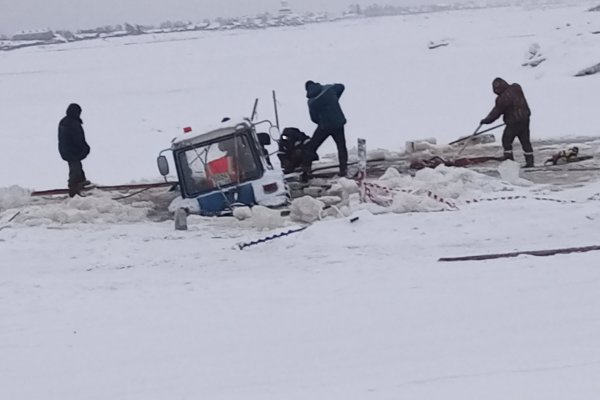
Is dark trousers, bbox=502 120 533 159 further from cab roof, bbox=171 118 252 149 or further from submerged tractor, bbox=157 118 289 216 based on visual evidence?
cab roof, bbox=171 118 252 149

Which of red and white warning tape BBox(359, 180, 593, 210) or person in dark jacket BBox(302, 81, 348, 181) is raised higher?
person in dark jacket BBox(302, 81, 348, 181)

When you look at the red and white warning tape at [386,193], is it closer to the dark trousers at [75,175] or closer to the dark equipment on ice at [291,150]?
the dark equipment on ice at [291,150]

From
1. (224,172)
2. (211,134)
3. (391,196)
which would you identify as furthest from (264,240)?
(211,134)

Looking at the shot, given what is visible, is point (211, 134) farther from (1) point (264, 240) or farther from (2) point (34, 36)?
(2) point (34, 36)

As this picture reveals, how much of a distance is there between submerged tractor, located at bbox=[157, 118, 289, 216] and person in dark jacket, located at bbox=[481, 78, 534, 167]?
373cm

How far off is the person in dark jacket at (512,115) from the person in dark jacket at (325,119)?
7.03 feet

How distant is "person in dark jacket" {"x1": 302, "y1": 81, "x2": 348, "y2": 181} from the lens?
13.3 m

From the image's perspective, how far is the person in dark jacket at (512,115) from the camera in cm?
1362

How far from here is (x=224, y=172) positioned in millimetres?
11875

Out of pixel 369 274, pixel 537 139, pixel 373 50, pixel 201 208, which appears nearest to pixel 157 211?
pixel 201 208

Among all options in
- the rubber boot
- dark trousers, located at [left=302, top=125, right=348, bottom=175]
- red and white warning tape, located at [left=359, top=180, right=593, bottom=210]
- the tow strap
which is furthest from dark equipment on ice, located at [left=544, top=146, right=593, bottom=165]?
dark trousers, located at [left=302, top=125, right=348, bottom=175]

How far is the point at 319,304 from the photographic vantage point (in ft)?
25.0

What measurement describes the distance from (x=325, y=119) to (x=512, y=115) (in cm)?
275

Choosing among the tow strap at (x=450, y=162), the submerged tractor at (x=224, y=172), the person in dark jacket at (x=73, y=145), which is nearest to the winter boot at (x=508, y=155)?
the tow strap at (x=450, y=162)
